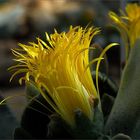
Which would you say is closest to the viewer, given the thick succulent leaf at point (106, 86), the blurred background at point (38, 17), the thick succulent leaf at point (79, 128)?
the thick succulent leaf at point (79, 128)

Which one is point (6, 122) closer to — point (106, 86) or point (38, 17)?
point (106, 86)

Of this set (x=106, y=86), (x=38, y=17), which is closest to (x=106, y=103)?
(x=106, y=86)

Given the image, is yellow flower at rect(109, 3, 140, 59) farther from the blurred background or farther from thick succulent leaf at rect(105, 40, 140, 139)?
the blurred background

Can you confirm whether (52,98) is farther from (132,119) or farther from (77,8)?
(77,8)

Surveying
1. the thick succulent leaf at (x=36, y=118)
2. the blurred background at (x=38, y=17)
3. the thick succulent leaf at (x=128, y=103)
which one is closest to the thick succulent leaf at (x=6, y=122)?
the thick succulent leaf at (x=36, y=118)

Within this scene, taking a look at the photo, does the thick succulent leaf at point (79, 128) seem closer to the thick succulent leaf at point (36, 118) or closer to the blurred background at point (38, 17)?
the thick succulent leaf at point (36, 118)

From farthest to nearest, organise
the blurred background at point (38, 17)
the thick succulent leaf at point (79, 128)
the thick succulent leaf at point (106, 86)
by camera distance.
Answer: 1. the blurred background at point (38, 17)
2. the thick succulent leaf at point (106, 86)
3. the thick succulent leaf at point (79, 128)

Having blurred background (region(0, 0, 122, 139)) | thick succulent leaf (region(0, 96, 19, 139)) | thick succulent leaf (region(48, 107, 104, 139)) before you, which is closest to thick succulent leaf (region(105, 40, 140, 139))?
thick succulent leaf (region(48, 107, 104, 139))
